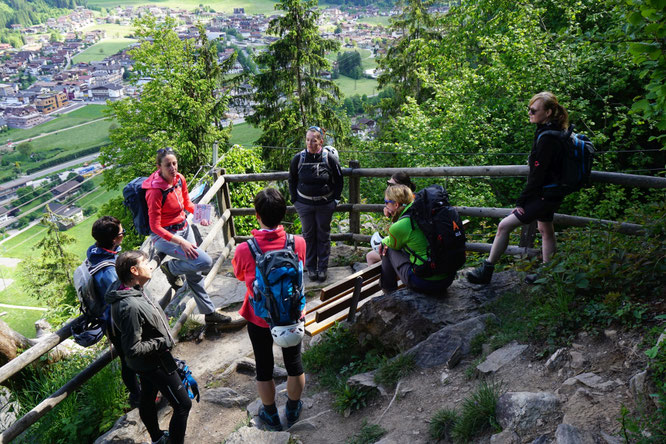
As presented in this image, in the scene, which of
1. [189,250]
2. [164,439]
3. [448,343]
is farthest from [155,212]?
[448,343]

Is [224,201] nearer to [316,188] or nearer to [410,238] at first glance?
[316,188]

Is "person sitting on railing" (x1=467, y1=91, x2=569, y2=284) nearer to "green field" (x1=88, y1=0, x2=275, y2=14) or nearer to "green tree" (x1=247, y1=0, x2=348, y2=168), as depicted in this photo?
"green tree" (x1=247, y1=0, x2=348, y2=168)

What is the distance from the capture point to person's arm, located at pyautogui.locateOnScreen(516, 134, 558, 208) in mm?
3836

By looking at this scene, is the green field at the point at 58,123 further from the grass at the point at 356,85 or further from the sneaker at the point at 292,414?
the sneaker at the point at 292,414

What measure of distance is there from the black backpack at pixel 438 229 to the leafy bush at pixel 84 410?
9.11 feet

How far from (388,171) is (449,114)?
6.87m

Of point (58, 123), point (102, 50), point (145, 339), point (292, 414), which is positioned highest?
point (145, 339)

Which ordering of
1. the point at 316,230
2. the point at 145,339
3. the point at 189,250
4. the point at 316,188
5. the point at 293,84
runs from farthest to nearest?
the point at 293,84, the point at 316,230, the point at 316,188, the point at 189,250, the point at 145,339

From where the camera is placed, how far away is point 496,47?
1291 cm

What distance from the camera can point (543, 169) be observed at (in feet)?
12.8

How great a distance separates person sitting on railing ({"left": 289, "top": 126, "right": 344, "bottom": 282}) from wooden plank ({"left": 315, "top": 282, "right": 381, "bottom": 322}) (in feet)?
3.97

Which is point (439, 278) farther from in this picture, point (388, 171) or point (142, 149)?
point (142, 149)

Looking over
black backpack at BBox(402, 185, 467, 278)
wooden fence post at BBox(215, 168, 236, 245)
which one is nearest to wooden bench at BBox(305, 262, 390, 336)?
black backpack at BBox(402, 185, 467, 278)

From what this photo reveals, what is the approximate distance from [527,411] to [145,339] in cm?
238
